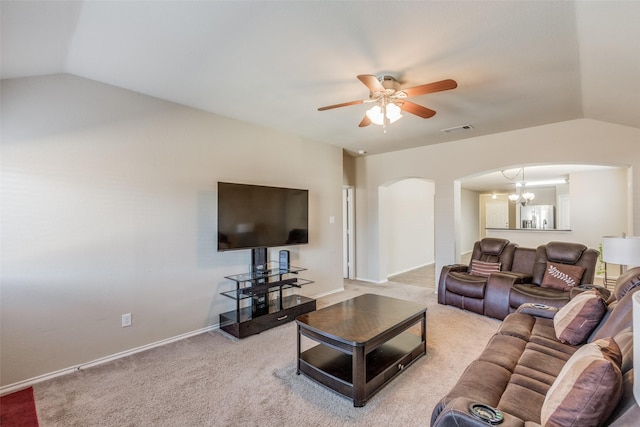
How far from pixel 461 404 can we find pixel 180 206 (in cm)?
319

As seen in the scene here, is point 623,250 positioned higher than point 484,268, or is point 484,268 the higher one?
point 623,250

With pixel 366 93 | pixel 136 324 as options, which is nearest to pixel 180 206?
pixel 136 324

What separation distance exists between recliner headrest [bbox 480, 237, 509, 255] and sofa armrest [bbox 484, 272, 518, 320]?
1.99 feet

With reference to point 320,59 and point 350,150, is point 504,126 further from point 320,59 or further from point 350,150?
point 320,59

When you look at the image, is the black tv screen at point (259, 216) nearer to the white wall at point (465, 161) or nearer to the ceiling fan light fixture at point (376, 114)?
the ceiling fan light fixture at point (376, 114)

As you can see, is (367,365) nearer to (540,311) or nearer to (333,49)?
(540,311)

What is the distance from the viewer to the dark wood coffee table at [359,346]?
2.21 meters

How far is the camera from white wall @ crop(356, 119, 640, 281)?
12.2 feet

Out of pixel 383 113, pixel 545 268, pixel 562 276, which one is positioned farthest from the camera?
pixel 545 268

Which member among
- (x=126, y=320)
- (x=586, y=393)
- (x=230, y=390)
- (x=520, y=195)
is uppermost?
(x=520, y=195)

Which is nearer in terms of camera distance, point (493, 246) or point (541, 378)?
point (541, 378)

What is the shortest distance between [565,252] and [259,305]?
13.4 ft

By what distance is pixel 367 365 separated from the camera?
8.09ft

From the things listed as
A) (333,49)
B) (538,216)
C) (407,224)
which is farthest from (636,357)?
(538,216)
